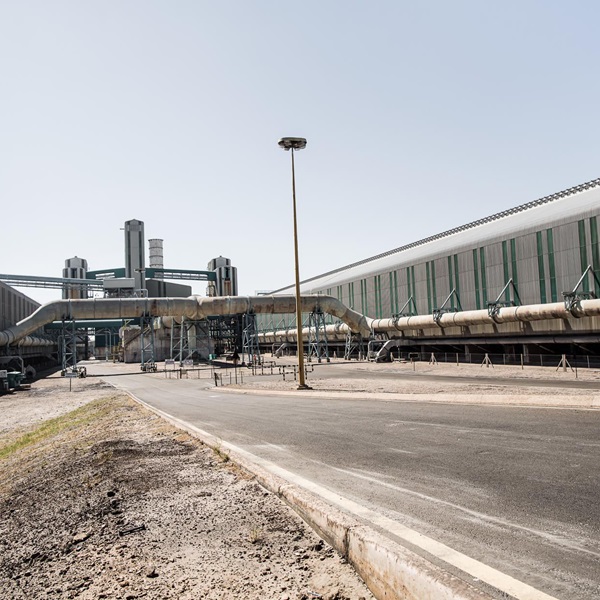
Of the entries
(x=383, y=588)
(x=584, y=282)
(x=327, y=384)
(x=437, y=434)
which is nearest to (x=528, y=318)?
(x=584, y=282)

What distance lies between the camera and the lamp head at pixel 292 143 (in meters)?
26.1

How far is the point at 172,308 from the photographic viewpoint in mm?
57938

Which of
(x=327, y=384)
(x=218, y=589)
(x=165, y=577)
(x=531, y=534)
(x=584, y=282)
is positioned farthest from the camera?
(x=584, y=282)

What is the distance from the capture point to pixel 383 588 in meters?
4.20

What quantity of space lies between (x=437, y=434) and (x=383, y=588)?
753 cm

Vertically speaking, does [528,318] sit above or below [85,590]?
above

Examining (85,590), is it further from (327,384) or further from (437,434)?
(327,384)

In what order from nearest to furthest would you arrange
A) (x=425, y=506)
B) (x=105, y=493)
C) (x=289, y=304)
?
(x=425, y=506), (x=105, y=493), (x=289, y=304)

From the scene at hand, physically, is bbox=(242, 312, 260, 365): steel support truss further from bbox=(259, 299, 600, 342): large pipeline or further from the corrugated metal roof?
the corrugated metal roof

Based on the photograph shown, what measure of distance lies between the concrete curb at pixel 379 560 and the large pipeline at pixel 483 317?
1420 inches

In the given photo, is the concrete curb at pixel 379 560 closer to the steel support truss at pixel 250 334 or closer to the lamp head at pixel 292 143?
the lamp head at pixel 292 143

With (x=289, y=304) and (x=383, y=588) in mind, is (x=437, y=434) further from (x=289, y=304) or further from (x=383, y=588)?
(x=289, y=304)

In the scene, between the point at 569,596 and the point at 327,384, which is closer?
the point at 569,596

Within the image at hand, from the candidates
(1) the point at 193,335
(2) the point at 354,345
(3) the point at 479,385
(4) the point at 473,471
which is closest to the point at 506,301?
(3) the point at 479,385
